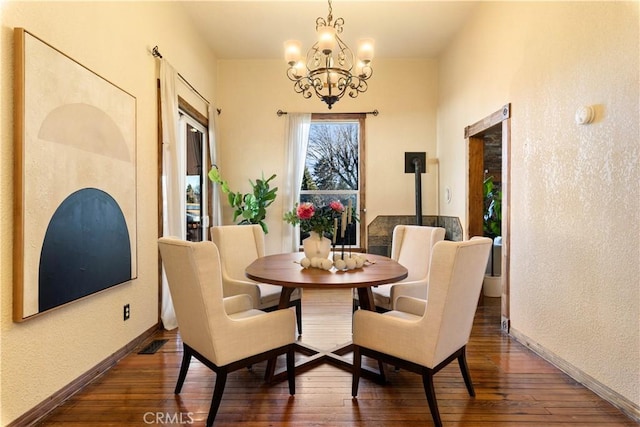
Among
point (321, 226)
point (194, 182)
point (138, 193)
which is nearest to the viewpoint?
point (321, 226)

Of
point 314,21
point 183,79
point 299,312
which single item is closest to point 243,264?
point 299,312

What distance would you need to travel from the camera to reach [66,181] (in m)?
1.98

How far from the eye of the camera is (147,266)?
2947 mm

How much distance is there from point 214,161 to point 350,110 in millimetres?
2084

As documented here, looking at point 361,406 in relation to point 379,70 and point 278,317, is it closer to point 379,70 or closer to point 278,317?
point 278,317

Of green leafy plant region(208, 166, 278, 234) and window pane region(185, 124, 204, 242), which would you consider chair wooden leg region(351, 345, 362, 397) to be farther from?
green leafy plant region(208, 166, 278, 234)

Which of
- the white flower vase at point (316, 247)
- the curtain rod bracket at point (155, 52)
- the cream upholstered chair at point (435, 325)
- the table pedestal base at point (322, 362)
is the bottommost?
the table pedestal base at point (322, 362)

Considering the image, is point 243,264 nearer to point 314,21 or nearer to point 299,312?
point 299,312

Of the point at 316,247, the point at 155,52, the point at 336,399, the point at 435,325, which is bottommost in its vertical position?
the point at 336,399

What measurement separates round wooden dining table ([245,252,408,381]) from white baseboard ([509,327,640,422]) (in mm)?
1295

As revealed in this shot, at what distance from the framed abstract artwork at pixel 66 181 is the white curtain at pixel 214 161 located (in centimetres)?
199

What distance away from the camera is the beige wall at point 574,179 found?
1.91 metres

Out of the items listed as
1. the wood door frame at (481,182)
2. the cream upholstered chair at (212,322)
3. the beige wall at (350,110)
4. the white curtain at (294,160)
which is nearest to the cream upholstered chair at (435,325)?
the cream upholstered chair at (212,322)

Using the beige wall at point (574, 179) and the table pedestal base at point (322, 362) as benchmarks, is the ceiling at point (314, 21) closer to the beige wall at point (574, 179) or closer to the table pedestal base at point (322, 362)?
the beige wall at point (574, 179)
